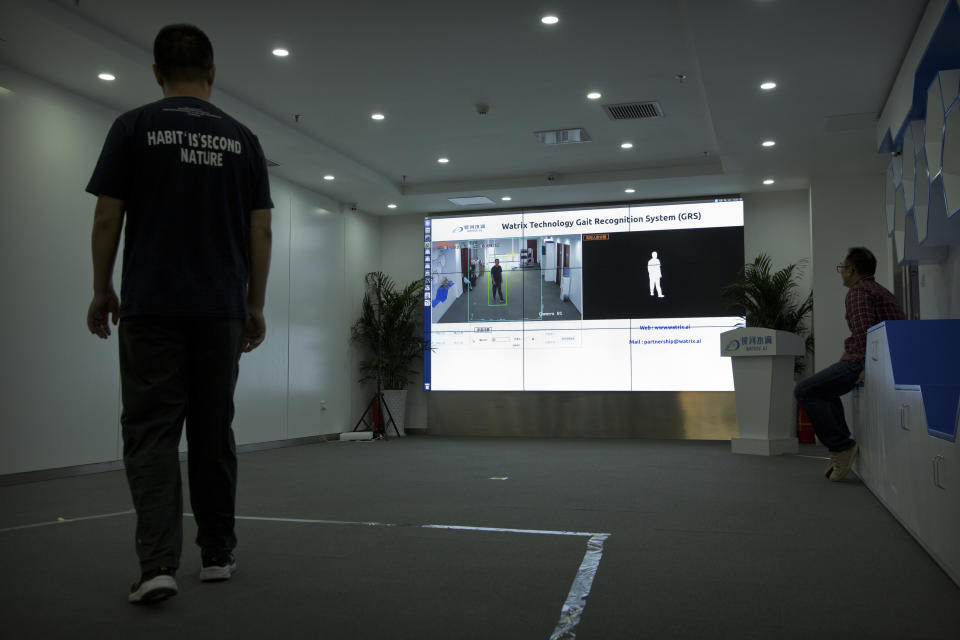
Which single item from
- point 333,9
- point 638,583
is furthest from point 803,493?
point 333,9

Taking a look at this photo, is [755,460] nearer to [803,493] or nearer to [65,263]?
[803,493]

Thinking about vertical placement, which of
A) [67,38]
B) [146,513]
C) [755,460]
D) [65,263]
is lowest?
[755,460]

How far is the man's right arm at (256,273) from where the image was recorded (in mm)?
2340

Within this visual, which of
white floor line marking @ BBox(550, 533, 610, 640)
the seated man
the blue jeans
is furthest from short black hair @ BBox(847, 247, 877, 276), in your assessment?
white floor line marking @ BBox(550, 533, 610, 640)

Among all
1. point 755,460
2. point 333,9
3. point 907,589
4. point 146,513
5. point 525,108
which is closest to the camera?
point 146,513

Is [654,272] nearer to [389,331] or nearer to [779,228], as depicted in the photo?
[779,228]

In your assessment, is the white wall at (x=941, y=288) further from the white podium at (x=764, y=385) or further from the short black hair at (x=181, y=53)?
the short black hair at (x=181, y=53)

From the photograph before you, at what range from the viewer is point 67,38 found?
510 cm

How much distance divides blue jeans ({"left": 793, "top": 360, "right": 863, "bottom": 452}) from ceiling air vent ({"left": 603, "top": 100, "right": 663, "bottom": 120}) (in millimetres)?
3059

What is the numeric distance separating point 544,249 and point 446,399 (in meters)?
2.44

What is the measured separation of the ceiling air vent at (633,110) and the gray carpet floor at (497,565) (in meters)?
3.58

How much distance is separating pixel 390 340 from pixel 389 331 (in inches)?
4.8

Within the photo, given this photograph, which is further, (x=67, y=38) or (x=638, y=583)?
(x=67, y=38)

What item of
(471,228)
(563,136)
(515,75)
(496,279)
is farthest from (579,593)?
(471,228)
